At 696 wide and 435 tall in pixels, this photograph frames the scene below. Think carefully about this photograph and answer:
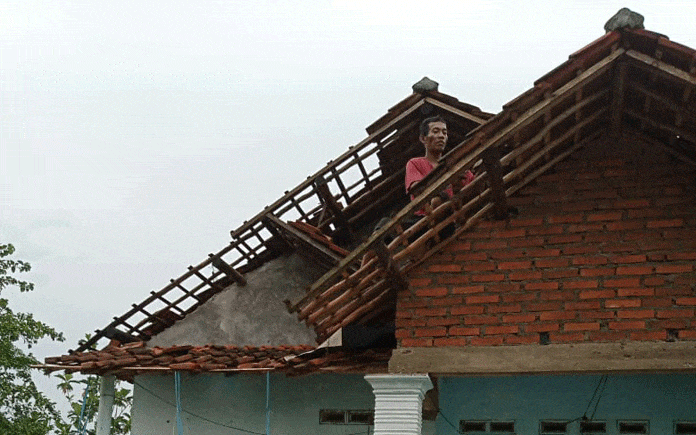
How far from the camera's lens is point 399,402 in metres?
9.41

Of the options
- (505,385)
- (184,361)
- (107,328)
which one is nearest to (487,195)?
(505,385)

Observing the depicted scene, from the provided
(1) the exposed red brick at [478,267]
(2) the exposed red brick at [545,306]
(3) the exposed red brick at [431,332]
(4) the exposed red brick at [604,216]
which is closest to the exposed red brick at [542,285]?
(2) the exposed red brick at [545,306]

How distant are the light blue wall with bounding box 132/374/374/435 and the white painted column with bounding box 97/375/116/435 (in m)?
0.38

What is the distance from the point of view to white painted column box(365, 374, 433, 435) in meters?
9.32

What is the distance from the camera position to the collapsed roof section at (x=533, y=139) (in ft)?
29.0

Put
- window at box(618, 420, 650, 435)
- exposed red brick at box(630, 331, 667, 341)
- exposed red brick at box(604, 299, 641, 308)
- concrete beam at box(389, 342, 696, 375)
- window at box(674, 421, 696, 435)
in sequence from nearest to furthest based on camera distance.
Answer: concrete beam at box(389, 342, 696, 375), exposed red brick at box(630, 331, 667, 341), exposed red brick at box(604, 299, 641, 308), window at box(674, 421, 696, 435), window at box(618, 420, 650, 435)

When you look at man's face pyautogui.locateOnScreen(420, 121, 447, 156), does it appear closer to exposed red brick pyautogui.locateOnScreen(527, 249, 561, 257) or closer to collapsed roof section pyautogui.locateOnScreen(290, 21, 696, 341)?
collapsed roof section pyautogui.locateOnScreen(290, 21, 696, 341)

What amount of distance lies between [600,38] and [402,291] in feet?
9.70

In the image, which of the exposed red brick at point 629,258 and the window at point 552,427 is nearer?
the exposed red brick at point 629,258

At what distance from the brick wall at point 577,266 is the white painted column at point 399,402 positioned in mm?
363

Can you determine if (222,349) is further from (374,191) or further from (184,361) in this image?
(374,191)

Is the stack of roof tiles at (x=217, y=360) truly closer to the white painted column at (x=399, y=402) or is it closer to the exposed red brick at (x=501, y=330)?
the white painted column at (x=399, y=402)

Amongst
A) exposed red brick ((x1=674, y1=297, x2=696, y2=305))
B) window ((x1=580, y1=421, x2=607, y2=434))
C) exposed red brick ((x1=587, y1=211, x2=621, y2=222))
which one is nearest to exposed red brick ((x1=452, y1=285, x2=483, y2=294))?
exposed red brick ((x1=587, y1=211, x2=621, y2=222))

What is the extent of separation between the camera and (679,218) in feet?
30.6
